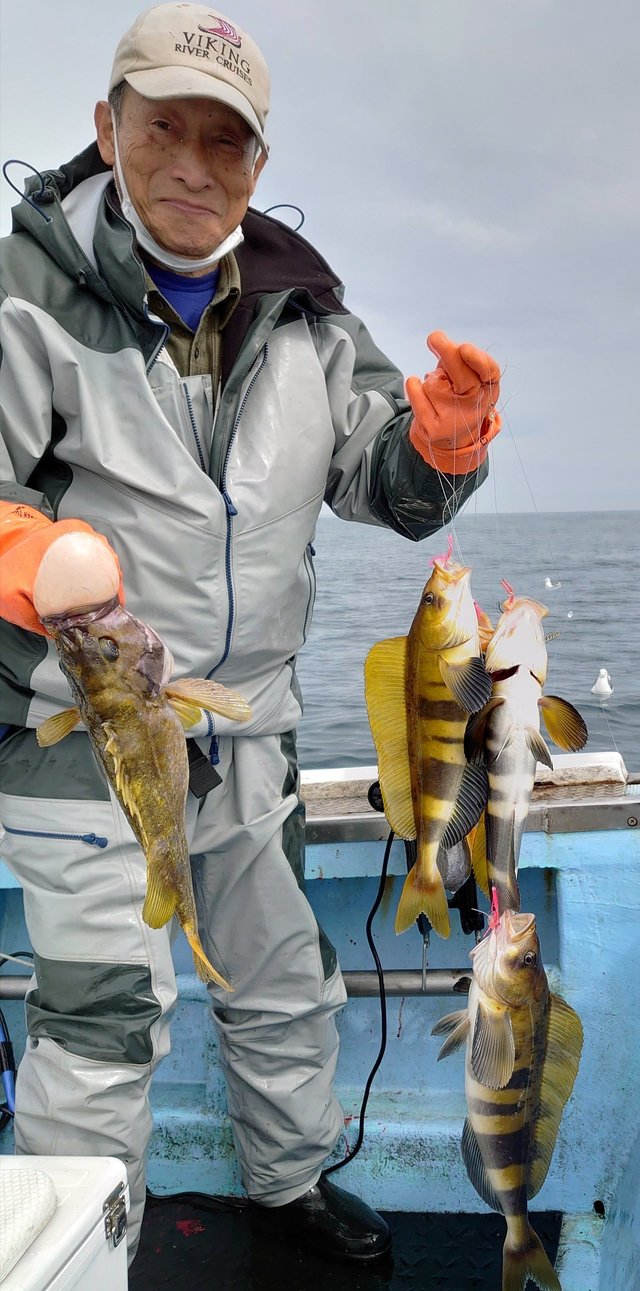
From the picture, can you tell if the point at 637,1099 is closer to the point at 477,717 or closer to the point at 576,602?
the point at 477,717

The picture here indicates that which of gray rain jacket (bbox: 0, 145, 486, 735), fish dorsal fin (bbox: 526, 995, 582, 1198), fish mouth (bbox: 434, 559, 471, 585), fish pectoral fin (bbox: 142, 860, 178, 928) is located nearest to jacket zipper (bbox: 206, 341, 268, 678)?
gray rain jacket (bbox: 0, 145, 486, 735)

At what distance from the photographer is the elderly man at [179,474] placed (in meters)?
2.62

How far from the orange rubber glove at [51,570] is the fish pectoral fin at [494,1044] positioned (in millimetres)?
1378

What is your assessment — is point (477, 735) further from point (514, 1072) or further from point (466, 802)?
point (514, 1072)

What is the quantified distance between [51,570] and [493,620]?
5.49 meters

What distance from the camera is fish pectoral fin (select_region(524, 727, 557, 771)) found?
2.45 meters

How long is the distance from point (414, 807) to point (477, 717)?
0.30 m

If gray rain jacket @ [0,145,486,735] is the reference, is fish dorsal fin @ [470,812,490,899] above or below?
below

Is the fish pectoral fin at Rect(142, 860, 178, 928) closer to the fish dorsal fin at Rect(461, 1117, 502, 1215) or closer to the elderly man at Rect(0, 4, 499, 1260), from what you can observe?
the elderly man at Rect(0, 4, 499, 1260)

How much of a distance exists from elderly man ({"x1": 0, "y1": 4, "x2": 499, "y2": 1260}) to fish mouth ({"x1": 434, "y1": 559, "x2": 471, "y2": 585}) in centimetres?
37

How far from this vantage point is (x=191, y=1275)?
10.4ft

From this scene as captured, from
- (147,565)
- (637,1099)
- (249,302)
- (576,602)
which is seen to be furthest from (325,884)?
(576,602)

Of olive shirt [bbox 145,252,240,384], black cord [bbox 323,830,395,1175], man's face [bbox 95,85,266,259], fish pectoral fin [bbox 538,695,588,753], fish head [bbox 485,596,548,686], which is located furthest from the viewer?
black cord [bbox 323,830,395,1175]

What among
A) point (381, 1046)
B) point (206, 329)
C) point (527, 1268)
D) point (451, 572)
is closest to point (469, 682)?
point (451, 572)
